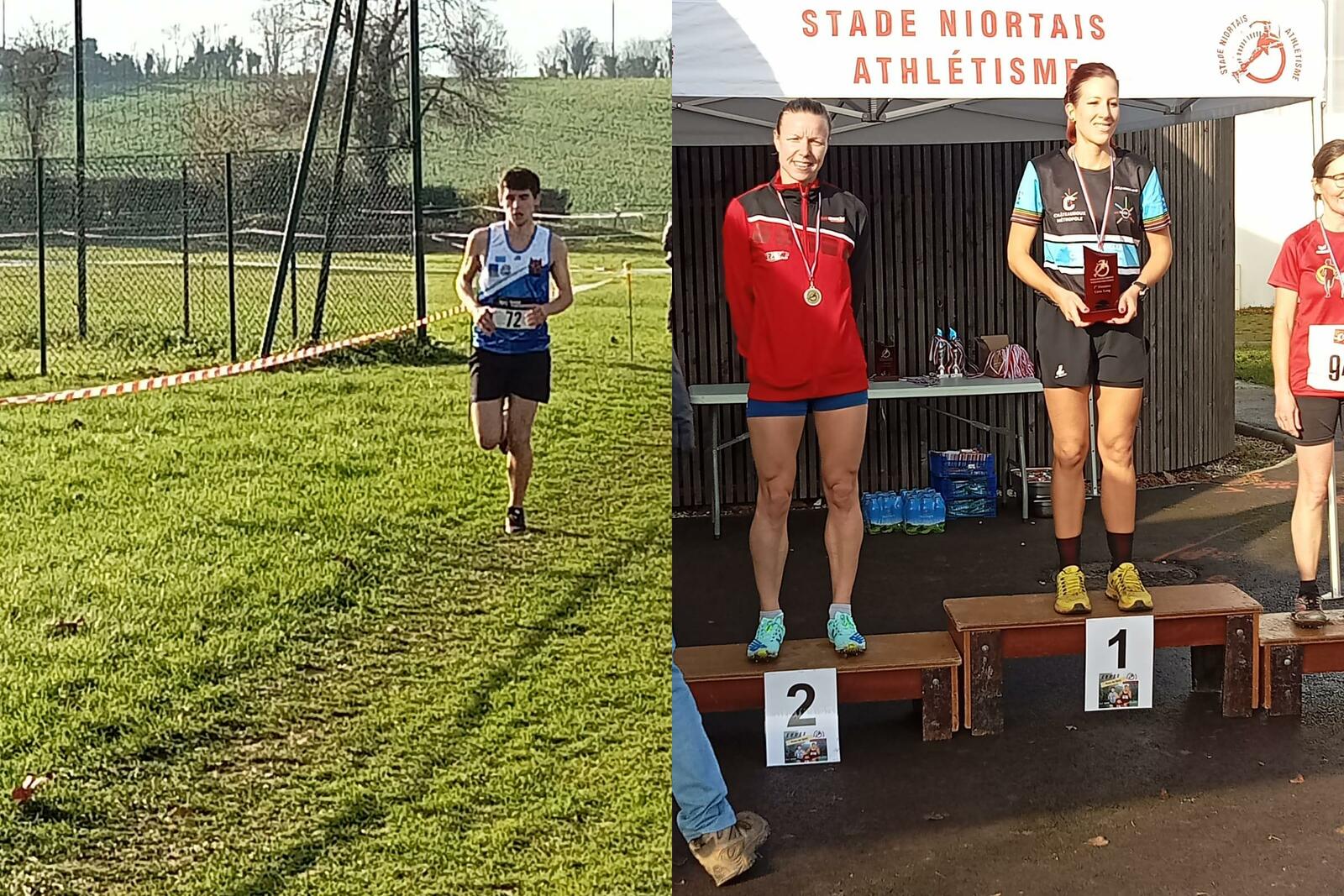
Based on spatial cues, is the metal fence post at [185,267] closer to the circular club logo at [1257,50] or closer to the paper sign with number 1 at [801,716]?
the paper sign with number 1 at [801,716]

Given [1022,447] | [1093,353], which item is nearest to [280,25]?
[1093,353]

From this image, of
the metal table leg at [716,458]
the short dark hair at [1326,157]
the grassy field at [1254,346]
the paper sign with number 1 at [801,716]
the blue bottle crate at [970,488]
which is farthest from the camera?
the grassy field at [1254,346]

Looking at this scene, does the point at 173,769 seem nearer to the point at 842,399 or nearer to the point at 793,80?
the point at 842,399

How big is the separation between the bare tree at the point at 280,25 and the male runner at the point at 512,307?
1.47 feet

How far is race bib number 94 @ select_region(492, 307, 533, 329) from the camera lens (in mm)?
2395

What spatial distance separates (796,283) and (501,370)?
1.60 meters

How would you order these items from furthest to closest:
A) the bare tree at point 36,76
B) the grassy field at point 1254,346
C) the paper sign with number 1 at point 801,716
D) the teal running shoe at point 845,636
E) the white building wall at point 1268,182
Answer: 1. the white building wall at point 1268,182
2. the grassy field at point 1254,346
3. the teal running shoe at point 845,636
4. the paper sign with number 1 at point 801,716
5. the bare tree at point 36,76

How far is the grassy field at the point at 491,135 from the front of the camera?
238cm

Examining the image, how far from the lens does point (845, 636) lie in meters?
4.09

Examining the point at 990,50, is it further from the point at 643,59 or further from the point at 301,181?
the point at 301,181

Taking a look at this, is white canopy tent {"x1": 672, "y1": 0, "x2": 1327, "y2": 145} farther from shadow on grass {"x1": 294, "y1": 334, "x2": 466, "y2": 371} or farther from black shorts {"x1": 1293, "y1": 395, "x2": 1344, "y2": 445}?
shadow on grass {"x1": 294, "y1": 334, "x2": 466, "y2": 371}

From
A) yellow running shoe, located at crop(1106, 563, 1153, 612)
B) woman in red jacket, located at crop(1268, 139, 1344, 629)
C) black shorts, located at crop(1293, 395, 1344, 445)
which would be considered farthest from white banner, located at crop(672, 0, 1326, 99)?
Answer: yellow running shoe, located at crop(1106, 563, 1153, 612)

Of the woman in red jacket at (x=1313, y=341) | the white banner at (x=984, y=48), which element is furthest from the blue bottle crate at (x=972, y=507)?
the white banner at (x=984, y=48)

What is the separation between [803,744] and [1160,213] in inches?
80.0
